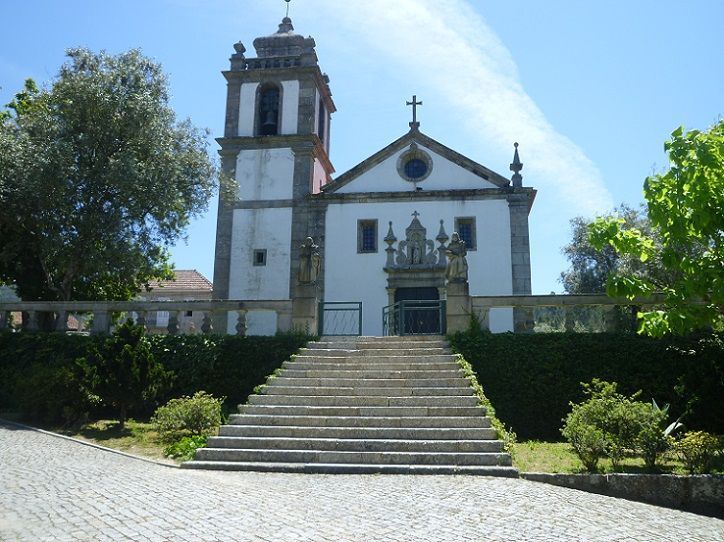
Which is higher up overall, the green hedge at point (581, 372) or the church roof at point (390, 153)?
the church roof at point (390, 153)

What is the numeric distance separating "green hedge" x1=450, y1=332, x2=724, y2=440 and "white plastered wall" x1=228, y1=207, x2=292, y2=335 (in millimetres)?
10072

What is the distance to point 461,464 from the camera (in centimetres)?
868

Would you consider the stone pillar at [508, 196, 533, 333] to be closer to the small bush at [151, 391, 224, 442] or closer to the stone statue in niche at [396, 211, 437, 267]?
the stone statue in niche at [396, 211, 437, 267]

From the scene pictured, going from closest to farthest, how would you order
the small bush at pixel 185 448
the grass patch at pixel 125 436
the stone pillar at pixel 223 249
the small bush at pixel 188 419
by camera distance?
1. the small bush at pixel 185 448
2. the grass patch at pixel 125 436
3. the small bush at pixel 188 419
4. the stone pillar at pixel 223 249

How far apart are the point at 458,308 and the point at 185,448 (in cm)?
700

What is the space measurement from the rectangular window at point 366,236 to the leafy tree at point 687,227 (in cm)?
1265

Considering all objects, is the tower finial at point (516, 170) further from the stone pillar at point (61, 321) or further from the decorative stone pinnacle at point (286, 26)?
the stone pillar at point (61, 321)

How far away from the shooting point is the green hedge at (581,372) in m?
11.3

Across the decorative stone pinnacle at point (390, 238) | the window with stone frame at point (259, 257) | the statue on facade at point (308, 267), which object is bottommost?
the statue on facade at point (308, 267)

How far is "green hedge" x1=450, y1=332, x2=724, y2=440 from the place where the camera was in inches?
446

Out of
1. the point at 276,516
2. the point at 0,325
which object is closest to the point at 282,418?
the point at 276,516

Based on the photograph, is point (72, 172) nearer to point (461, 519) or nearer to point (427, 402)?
point (427, 402)

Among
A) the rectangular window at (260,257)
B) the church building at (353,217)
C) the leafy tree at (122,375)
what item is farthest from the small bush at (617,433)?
the rectangular window at (260,257)

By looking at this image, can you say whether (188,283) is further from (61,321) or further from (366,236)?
(61,321)
